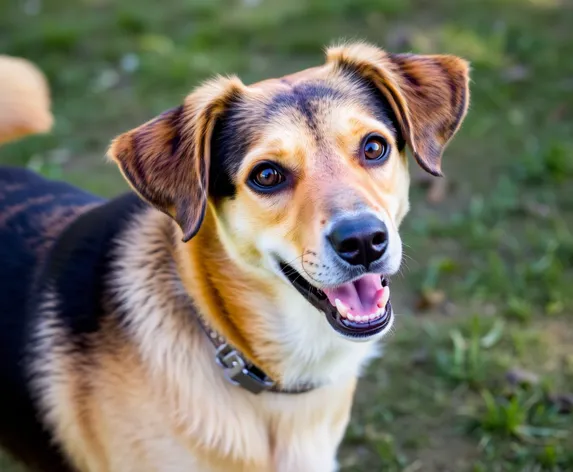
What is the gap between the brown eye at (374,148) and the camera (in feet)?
8.79

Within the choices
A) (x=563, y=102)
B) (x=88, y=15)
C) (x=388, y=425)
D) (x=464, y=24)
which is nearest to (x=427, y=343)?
(x=388, y=425)

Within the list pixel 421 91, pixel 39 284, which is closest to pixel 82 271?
pixel 39 284

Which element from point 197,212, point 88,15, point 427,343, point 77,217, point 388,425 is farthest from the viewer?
point 88,15

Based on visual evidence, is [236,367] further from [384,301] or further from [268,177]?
→ [268,177]

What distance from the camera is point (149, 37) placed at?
287 inches

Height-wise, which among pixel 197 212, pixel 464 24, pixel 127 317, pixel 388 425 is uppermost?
pixel 197 212

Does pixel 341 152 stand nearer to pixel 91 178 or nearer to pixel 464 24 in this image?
pixel 91 178

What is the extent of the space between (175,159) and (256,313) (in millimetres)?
601

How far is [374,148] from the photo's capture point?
8.83ft

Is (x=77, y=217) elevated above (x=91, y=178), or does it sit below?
above

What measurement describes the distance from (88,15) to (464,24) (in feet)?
12.6

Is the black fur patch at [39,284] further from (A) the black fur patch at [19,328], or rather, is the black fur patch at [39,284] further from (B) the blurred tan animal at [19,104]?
(B) the blurred tan animal at [19,104]

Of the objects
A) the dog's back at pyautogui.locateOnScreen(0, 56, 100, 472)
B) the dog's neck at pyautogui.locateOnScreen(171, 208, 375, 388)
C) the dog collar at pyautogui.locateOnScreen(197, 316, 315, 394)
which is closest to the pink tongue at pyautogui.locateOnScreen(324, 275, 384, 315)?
the dog's neck at pyautogui.locateOnScreen(171, 208, 375, 388)

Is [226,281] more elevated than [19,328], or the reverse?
[226,281]
